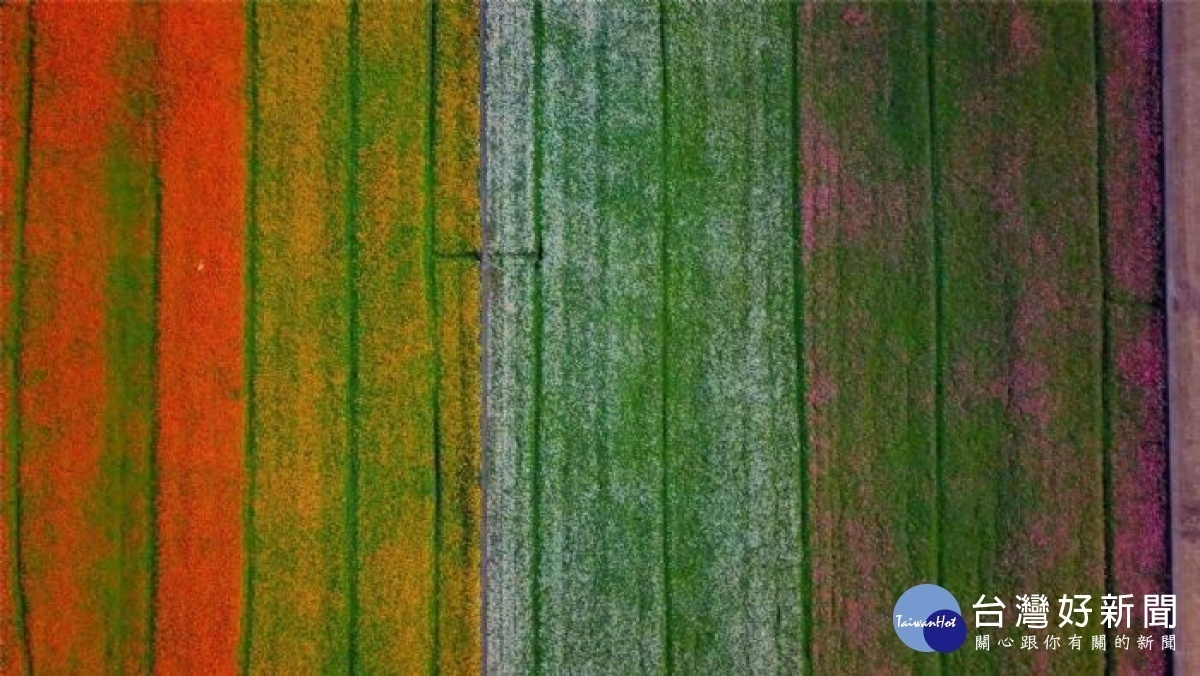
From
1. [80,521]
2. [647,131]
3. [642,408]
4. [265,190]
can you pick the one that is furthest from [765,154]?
[80,521]

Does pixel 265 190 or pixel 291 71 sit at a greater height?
pixel 291 71

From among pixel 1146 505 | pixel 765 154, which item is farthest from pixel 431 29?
pixel 1146 505

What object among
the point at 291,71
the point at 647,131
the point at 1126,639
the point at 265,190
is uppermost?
the point at 291,71

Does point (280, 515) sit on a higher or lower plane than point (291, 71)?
lower

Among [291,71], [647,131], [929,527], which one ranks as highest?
[291,71]

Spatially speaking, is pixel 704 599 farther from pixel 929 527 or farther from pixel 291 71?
pixel 291 71

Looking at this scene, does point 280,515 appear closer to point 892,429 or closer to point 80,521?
point 80,521
